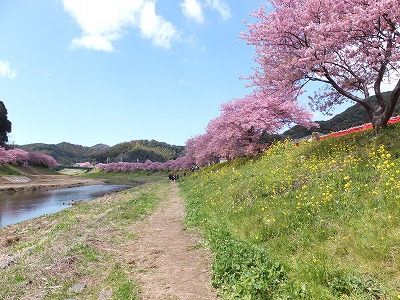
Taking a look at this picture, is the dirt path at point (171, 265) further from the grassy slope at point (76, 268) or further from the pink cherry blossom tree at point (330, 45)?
the pink cherry blossom tree at point (330, 45)

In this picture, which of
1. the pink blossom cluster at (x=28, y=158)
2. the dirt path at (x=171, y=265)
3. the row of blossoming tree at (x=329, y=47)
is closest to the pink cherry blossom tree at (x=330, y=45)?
the row of blossoming tree at (x=329, y=47)

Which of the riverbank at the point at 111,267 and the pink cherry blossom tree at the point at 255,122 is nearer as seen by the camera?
the riverbank at the point at 111,267

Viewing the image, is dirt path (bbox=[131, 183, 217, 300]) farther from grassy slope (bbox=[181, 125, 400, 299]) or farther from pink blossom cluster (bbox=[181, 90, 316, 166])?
pink blossom cluster (bbox=[181, 90, 316, 166])

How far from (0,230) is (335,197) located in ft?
59.9

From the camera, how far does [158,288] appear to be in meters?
7.02

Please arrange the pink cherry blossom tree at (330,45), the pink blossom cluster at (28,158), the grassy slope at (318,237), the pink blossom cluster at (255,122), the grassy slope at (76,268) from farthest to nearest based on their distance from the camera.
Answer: the pink blossom cluster at (28,158)
the pink blossom cluster at (255,122)
the pink cherry blossom tree at (330,45)
the grassy slope at (76,268)
the grassy slope at (318,237)

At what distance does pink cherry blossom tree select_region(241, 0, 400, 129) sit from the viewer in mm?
11914

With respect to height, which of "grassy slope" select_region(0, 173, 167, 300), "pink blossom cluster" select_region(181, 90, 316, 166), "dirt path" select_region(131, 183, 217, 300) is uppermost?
"pink blossom cluster" select_region(181, 90, 316, 166)

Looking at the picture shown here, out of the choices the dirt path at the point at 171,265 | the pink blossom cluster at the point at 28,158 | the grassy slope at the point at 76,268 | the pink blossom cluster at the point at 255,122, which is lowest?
the dirt path at the point at 171,265

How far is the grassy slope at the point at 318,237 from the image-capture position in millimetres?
5359

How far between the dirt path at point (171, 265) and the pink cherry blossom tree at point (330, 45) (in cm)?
900

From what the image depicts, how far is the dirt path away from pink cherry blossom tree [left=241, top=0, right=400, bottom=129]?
9001 millimetres

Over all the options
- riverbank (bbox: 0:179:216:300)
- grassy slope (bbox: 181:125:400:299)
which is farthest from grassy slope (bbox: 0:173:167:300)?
grassy slope (bbox: 181:125:400:299)

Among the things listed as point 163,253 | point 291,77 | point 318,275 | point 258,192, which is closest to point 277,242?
point 318,275
